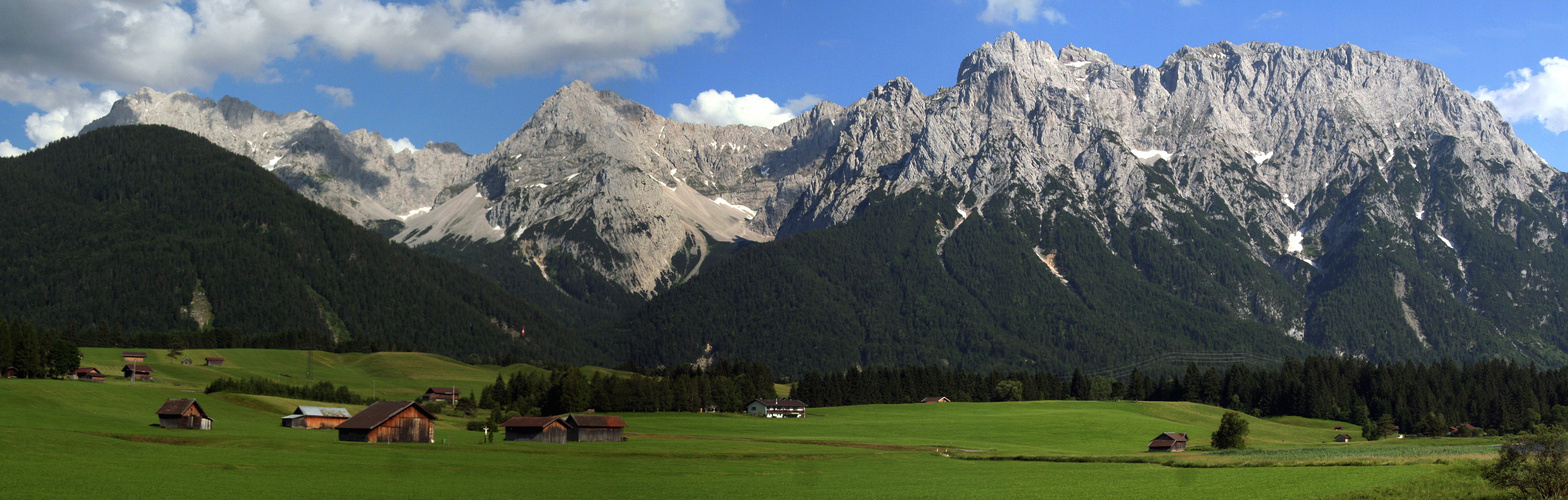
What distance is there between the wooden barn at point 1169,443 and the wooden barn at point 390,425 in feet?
223

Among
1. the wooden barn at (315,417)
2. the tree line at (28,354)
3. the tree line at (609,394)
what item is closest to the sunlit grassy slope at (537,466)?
the wooden barn at (315,417)

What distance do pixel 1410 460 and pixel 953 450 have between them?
130ft

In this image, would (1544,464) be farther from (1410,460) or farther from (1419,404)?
(1419,404)

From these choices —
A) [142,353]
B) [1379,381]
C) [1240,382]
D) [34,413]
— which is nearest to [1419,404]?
[1379,381]

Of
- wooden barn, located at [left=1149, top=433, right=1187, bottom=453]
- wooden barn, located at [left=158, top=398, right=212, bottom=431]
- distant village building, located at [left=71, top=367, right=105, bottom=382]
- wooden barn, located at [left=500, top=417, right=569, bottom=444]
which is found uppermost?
distant village building, located at [left=71, top=367, right=105, bottom=382]

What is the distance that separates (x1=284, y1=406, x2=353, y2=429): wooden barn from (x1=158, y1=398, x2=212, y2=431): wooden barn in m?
13.8

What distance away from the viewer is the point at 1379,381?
597 feet

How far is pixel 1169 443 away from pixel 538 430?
60.7m

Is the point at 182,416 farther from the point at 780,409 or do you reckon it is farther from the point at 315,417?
the point at 780,409

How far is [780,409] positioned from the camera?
164875 millimetres

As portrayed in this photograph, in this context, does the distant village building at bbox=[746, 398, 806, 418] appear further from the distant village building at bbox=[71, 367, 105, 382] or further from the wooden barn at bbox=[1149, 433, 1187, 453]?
the distant village building at bbox=[71, 367, 105, 382]

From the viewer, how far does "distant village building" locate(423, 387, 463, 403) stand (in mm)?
172125

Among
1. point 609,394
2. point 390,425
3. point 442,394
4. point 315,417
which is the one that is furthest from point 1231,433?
point 442,394

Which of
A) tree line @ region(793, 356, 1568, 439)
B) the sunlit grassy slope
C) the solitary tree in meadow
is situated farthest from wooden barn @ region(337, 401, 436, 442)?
tree line @ region(793, 356, 1568, 439)
